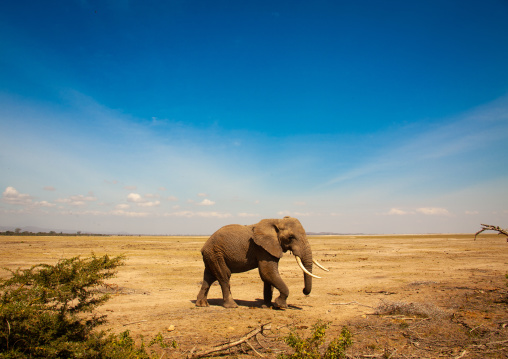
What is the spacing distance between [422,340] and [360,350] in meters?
1.62

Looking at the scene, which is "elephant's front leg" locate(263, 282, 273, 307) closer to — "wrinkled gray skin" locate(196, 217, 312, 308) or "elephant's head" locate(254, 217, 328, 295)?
"wrinkled gray skin" locate(196, 217, 312, 308)

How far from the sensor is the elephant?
993 cm

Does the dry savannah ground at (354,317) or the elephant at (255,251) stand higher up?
the elephant at (255,251)

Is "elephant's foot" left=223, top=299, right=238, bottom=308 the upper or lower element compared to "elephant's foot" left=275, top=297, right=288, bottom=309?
lower

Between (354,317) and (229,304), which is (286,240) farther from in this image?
(354,317)

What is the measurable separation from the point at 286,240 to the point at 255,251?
44.6 inches

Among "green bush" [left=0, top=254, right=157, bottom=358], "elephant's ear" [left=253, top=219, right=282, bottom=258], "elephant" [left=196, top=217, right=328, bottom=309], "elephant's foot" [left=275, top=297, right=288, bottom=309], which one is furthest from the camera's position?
→ "elephant" [left=196, top=217, right=328, bottom=309]

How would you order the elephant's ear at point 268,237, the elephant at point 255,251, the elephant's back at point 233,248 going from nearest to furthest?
1. the elephant's ear at point 268,237
2. the elephant at point 255,251
3. the elephant's back at point 233,248

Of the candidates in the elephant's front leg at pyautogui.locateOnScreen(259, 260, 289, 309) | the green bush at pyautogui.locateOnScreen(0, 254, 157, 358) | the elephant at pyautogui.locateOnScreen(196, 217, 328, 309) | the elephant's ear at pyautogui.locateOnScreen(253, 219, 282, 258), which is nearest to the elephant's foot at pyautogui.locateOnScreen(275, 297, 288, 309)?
the elephant's front leg at pyautogui.locateOnScreen(259, 260, 289, 309)

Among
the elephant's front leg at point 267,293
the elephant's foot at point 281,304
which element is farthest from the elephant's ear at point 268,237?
the elephant's foot at point 281,304

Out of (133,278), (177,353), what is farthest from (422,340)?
(133,278)

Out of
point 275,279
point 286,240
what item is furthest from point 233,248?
point 286,240

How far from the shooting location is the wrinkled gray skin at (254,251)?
391 inches

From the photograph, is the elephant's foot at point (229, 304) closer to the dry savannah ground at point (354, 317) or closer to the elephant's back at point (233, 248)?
the dry savannah ground at point (354, 317)
